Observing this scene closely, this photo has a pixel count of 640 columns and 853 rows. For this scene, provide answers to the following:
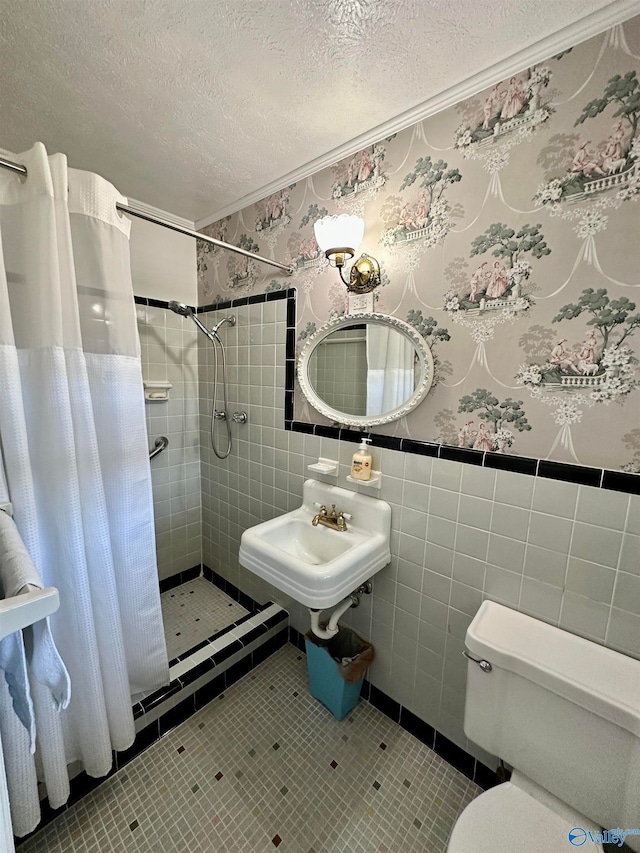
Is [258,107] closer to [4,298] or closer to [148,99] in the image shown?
[148,99]

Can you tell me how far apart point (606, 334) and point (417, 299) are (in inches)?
22.3

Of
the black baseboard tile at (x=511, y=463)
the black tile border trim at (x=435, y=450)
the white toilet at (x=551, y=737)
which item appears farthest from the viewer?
the black baseboard tile at (x=511, y=463)

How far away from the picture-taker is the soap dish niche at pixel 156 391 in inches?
77.8

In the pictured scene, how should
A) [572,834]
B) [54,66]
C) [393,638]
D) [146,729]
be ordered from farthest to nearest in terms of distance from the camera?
[393,638], [146,729], [54,66], [572,834]

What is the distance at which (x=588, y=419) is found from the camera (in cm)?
93

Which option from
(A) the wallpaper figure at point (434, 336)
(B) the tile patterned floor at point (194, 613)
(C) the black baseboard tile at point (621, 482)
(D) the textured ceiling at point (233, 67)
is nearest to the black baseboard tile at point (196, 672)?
(B) the tile patterned floor at point (194, 613)

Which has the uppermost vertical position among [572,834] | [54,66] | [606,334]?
[54,66]

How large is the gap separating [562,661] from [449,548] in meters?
0.41

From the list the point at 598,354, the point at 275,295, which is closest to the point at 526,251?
the point at 598,354

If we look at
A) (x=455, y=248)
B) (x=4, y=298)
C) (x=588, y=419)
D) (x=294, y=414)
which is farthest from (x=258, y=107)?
(x=588, y=419)

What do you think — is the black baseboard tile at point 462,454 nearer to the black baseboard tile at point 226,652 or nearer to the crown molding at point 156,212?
the black baseboard tile at point 226,652

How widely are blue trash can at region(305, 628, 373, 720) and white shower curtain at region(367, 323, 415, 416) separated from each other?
3.43 ft

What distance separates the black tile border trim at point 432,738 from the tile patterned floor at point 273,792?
0.03 metres

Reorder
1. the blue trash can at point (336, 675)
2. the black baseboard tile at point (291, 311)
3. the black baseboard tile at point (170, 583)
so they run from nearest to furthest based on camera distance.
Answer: the blue trash can at point (336, 675), the black baseboard tile at point (291, 311), the black baseboard tile at point (170, 583)
